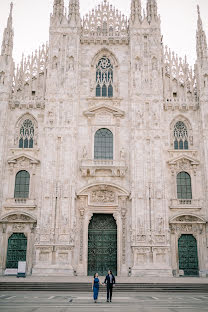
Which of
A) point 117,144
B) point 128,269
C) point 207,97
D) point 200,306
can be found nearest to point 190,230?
point 128,269

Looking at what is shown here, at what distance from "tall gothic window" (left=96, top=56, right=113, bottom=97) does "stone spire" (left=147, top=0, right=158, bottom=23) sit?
479 cm

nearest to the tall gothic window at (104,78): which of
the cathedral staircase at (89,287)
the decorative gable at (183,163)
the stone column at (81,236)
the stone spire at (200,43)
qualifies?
the stone spire at (200,43)

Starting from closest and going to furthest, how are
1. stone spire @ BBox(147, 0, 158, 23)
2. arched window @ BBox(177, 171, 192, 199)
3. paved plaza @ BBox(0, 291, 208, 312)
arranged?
paved plaza @ BBox(0, 291, 208, 312) < arched window @ BBox(177, 171, 192, 199) < stone spire @ BBox(147, 0, 158, 23)

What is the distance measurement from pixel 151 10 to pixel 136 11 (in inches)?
48.4

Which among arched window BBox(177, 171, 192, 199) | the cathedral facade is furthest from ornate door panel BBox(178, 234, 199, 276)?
arched window BBox(177, 171, 192, 199)

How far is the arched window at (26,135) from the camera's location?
1010 inches

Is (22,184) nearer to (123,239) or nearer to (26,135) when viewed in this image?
(26,135)

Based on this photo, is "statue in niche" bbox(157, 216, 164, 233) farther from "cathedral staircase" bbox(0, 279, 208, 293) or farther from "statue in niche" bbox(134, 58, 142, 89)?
"statue in niche" bbox(134, 58, 142, 89)

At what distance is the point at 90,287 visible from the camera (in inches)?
679

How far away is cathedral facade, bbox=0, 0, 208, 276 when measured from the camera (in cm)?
2314

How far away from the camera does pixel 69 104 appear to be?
25.8 meters

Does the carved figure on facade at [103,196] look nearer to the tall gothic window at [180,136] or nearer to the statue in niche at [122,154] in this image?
the statue in niche at [122,154]

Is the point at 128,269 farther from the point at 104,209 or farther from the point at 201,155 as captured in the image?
the point at 201,155

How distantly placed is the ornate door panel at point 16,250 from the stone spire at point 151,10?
19.2 meters
